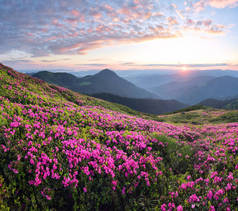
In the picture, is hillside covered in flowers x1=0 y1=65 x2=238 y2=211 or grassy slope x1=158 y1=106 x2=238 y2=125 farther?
grassy slope x1=158 y1=106 x2=238 y2=125

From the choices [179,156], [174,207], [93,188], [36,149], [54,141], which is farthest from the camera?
[179,156]

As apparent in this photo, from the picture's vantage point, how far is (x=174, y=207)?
14.0 ft

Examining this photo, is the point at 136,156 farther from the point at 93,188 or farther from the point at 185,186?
the point at 93,188

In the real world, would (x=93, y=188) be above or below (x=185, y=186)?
above

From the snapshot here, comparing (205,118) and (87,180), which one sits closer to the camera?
(87,180)

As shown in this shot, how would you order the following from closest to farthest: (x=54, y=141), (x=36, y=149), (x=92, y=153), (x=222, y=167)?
(x=36, y=149), (x=92, y=153), (x=54, y=141), (x=222, y=167)

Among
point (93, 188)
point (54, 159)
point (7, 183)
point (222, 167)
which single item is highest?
point (54, 159)

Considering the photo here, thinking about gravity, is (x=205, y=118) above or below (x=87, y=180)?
below

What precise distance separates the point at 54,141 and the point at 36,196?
2509 mm

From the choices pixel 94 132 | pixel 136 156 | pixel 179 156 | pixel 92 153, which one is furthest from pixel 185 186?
pixel 94 132

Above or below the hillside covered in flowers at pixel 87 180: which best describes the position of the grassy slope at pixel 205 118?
below

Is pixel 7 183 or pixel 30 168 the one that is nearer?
pixel 7 183

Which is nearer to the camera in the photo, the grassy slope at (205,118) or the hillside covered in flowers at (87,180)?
the hillside covered in flowers at (87,180)

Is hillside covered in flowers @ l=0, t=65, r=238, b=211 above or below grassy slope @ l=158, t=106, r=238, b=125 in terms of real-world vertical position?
above
